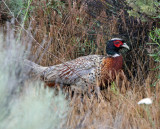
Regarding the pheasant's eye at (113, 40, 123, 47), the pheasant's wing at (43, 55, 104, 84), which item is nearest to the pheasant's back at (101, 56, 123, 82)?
the pheasant's wing at (43, 55, 104, 84)

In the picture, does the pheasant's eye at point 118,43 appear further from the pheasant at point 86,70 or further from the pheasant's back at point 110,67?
the pheasant's back at point 110,67

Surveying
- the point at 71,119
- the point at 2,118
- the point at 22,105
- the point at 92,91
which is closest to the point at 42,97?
the point at 22,105

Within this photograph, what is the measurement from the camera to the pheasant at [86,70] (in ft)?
14.6

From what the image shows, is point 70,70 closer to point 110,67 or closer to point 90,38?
point 110,67

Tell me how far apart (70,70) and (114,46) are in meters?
0.80

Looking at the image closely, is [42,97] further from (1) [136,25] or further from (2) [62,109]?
(1) [136,25]

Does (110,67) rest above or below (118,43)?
below

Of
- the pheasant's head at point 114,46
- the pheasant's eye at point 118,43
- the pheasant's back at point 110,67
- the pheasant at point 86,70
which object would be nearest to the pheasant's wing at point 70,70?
the pheasant at point 86,70

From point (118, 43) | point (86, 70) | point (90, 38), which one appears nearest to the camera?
point (86, 70)

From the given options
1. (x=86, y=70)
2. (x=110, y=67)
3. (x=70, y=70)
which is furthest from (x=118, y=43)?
(x=70, y=70)

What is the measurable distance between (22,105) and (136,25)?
3.05 m

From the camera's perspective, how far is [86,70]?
14.8 feet

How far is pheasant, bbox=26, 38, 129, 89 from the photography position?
4441 mm

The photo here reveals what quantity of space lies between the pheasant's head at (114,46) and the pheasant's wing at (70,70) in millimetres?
243
